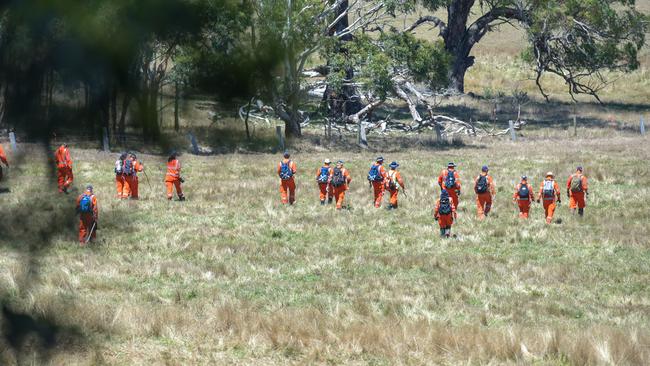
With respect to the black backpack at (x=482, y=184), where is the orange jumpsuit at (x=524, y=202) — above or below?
below

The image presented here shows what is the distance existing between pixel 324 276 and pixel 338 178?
271 inches

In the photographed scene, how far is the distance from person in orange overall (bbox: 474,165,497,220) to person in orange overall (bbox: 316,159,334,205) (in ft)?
11.4

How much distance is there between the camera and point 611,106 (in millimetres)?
54594

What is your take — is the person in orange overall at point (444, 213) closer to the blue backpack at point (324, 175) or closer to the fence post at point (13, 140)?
the blue backpack at point (324, 175)

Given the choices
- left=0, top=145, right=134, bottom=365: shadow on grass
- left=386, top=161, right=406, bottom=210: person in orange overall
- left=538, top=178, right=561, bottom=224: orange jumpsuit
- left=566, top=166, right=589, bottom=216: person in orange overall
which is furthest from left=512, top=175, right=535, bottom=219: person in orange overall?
left=0, top=145, right=134, bottom=365: shadow on grass

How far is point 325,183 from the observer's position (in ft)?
73.0

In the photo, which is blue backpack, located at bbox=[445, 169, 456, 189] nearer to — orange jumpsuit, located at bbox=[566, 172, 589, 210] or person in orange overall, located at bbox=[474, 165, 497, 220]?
person in orange overall, located at bbox=[474, 165, 497, 220]

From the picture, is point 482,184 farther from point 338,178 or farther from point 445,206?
point 338,178

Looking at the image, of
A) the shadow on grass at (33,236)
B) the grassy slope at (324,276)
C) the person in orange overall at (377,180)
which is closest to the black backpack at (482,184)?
the grassy slope at (324,276)

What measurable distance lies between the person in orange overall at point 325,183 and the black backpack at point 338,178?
30 cm

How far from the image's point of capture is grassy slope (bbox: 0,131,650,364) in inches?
349

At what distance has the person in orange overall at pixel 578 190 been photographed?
2069 centimetres

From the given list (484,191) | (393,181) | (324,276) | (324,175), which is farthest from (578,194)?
(324,276)

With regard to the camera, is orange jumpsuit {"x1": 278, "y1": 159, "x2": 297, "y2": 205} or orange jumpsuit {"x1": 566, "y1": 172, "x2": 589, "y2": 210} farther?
orange jumpsuit {"x1": 278, "y1": 159, "x2": 297, "y2": 205}
